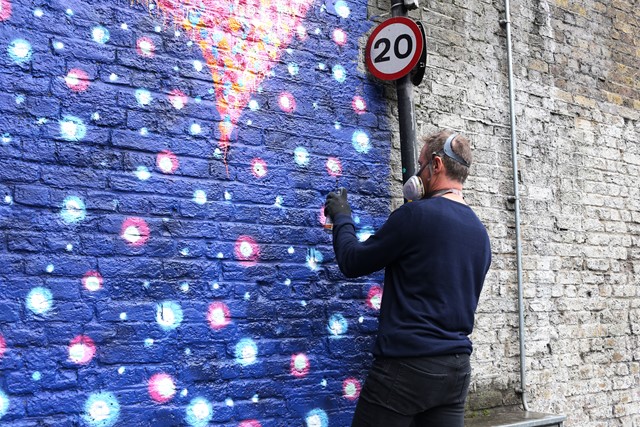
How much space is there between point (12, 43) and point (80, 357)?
5.00 ft

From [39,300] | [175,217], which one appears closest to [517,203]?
[175,217]

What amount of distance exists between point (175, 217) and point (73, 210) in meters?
0.53

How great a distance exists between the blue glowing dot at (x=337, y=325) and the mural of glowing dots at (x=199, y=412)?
34.2 inches

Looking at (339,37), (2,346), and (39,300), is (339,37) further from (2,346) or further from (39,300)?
(2,346)

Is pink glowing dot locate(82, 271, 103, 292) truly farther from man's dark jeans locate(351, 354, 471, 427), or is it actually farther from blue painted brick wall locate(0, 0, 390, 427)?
man's dark jeans locate(351, 354, 471, 427)

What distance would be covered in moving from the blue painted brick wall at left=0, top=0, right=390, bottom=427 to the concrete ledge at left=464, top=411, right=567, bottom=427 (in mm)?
948

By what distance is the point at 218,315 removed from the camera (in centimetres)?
378

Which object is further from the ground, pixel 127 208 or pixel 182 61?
pixel 182 61

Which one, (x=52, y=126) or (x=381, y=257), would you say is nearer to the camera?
(x=381, y=257)

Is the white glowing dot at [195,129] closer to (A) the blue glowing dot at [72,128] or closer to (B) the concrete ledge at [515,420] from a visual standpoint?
(A) the blue glowing dot at [72,128]

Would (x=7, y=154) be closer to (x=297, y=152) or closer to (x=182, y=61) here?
(x=182, y=61)

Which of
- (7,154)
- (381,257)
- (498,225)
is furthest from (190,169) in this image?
(498,225)

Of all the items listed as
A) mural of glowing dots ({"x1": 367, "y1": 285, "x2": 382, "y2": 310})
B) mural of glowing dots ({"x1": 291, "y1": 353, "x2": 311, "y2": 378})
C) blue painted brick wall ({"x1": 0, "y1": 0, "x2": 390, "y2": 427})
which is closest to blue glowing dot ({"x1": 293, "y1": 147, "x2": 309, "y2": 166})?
blue painted brick wall ({"x1": 0, "y1": 0, "x2": 390, "y2": 427})

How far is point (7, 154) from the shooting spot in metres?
3.29
